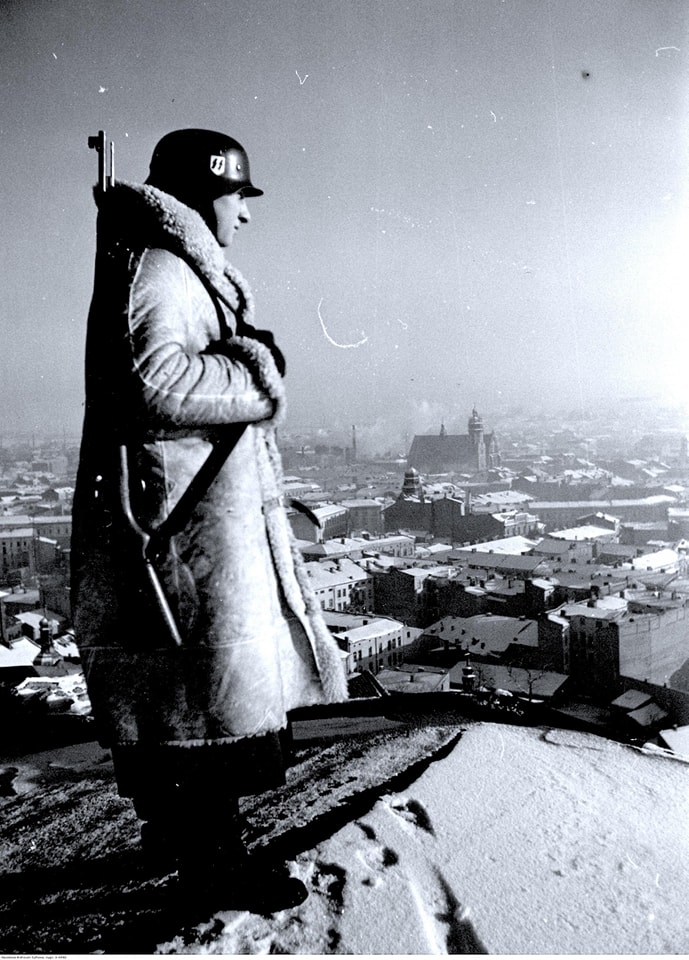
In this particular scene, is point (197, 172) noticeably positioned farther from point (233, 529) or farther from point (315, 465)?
point (315, 465)

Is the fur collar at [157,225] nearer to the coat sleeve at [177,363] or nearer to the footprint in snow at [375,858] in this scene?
the coat sleeve at [177,363]

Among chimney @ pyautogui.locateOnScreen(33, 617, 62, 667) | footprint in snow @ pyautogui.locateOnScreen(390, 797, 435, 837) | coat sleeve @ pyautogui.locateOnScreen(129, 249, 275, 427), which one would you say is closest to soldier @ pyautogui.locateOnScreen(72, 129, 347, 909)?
coat sleeve @ pyautogui.locateOnScreen(129, 249, 275, 427)

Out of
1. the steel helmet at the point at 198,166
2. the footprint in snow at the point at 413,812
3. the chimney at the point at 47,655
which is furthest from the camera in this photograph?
the chimney at the point at 47,655

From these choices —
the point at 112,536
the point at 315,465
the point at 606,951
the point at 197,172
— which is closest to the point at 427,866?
the point at 606,951

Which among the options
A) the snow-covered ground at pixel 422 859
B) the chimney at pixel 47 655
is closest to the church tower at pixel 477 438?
the chimney at pixel 47 655

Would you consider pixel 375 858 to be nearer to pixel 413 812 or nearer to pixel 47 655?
pixel 413 812

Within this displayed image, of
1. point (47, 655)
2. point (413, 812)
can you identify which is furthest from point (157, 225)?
point (47, 655)
